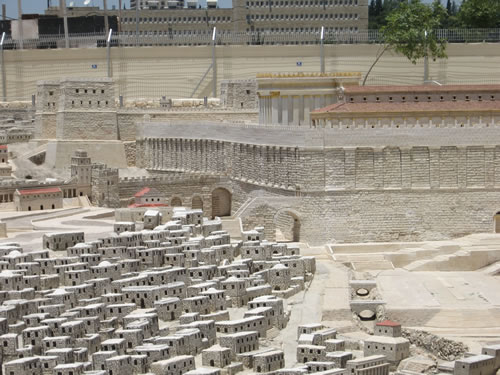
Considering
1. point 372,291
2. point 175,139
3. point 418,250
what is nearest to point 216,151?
point 175,139

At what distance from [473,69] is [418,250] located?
803 inches

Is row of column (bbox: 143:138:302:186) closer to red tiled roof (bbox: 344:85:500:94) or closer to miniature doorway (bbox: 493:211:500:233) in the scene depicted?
red tiled roof (bbox: 344:85:500:94)

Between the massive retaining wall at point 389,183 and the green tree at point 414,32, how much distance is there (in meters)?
13.8

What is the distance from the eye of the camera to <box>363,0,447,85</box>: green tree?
66.4m

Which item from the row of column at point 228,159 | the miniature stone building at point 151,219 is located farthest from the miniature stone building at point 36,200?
the row of column at point 228,159

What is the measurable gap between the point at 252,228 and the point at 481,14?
26056 mm

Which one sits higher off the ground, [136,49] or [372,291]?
[136,49]

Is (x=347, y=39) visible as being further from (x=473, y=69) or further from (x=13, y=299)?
(x=13, y=299)

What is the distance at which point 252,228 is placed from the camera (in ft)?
178

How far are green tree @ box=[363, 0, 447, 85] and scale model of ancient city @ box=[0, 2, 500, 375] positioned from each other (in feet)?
26.0

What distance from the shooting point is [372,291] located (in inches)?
1777

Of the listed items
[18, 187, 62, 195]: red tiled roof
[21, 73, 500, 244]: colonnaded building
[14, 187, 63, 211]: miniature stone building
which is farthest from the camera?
[18, 187, 62, 195]: red tiled roof

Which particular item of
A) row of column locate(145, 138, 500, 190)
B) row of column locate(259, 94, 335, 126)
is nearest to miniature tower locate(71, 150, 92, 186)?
row of column locate(259, 94, 335, 126)

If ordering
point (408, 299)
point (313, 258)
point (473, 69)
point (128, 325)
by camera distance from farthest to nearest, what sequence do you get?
point (473, 69) → point (313, 258) → point (408, 299) → point (128, 325)
